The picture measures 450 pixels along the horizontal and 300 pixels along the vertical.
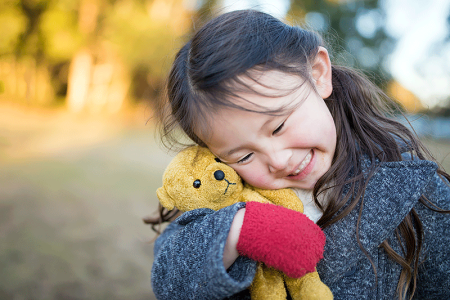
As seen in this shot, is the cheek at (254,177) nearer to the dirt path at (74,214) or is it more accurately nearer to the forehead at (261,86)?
the forehead at (261,86)

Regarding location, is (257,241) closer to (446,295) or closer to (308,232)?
(308,232)

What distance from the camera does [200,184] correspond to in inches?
39.0

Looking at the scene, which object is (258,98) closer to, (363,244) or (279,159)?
(279,159)

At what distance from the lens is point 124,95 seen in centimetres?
1133

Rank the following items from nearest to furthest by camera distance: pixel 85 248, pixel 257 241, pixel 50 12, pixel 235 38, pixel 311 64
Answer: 1. pixel 257 241
2. pixel 235 38
3. pixel 311 64
4. pixel 85 248
5. pixel 50 12

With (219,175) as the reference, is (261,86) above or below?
above

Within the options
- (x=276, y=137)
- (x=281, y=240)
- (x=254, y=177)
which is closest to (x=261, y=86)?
(x=276, y=137)

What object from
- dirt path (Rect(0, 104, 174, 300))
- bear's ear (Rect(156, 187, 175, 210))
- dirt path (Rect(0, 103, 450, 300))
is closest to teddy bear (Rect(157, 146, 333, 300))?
bear's ear (Rect(156, 187, 175, 210))

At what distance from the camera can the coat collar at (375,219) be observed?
986mm

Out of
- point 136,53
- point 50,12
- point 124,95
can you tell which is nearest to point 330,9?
point 136,53

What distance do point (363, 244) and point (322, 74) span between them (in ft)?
1.96

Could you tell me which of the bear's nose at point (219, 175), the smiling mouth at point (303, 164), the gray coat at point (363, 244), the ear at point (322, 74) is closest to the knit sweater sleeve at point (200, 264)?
the gray coat at point (363, 244)

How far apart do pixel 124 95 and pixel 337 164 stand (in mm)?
11194

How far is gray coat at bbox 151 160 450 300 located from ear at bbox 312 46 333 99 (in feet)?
1.06
